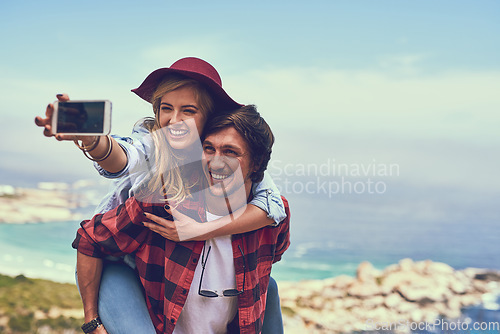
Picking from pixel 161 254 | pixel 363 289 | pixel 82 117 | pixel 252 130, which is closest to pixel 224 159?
pixel 252 130

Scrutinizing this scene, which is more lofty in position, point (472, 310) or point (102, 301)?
point (102, 301)

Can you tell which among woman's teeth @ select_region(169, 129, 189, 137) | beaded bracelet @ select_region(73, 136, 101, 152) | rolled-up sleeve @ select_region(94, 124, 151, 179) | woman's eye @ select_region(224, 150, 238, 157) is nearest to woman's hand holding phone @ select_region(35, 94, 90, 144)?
beaded bracelet @ select_region(73, 136, 101, 152)

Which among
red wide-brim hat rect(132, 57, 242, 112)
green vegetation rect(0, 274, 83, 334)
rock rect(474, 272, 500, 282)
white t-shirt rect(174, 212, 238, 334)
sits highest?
red wide-brim hat rect(132, 57, 242, 112)

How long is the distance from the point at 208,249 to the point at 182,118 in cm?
71

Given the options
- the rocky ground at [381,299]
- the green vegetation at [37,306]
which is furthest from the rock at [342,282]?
the green vegetation at [37,306]

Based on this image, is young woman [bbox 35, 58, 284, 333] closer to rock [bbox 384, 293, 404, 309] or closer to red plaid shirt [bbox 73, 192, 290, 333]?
red plaid shirt [bbox 73, 192, 290, 333]

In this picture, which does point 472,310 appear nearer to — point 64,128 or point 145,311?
point 145,311

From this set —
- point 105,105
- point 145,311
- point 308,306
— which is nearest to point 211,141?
point 105,105

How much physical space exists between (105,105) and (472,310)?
23.1 ft

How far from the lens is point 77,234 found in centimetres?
253

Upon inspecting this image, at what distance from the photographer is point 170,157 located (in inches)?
104

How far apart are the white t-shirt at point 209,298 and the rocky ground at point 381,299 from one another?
4122mm

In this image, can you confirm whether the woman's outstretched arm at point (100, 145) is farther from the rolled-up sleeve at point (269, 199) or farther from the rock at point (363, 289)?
the rock at point (363, 289)

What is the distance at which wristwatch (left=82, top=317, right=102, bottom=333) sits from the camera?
8.22 ft
